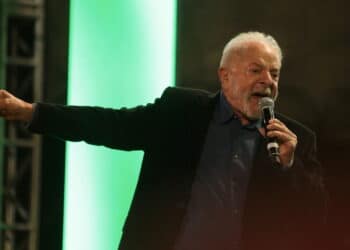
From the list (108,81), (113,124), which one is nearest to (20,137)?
(108,81)

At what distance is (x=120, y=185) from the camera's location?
302cm

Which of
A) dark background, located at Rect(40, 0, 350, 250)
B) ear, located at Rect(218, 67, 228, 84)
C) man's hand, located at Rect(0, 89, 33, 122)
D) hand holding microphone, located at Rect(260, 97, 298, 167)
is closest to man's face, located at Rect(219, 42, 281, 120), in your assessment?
ear, located at Rect(218, 67, 228, 84)

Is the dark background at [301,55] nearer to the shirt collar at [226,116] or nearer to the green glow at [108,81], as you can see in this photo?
the green glow at [108,81]

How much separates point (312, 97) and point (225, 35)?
2.25 feet

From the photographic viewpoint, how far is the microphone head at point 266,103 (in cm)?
218

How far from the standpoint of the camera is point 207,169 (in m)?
2.29

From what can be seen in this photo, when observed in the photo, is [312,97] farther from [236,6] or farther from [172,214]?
[172,214]

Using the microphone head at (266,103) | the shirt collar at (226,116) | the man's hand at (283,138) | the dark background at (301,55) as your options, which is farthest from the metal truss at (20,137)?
the man's hand at (283,138)

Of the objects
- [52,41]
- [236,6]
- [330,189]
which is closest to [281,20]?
[236,6]

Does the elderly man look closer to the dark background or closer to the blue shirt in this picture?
the blue shirt

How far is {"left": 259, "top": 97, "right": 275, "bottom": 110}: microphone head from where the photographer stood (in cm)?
218

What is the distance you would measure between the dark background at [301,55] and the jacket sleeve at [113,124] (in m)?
2.15

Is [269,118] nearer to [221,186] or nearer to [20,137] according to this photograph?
[221,186]

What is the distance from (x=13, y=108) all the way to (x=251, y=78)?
705mm
